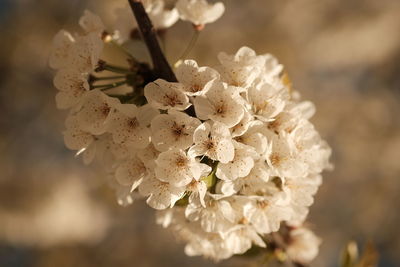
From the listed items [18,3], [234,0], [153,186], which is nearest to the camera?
[153,186]

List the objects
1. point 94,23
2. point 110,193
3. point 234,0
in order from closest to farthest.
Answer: point 94,23, point 110,193, point 234,0

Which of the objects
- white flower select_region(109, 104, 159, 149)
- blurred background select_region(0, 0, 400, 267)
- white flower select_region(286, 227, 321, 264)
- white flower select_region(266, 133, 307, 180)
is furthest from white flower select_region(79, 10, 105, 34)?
blurred background select_region(0, 0, 400, 267)

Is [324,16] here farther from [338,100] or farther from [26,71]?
[26,71]

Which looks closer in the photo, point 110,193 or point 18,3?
point 18,3

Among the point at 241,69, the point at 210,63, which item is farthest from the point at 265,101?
the point at 210,63

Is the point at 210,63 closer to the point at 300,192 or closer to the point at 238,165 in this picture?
the point at 300,192

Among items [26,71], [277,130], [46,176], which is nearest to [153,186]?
[277,130]

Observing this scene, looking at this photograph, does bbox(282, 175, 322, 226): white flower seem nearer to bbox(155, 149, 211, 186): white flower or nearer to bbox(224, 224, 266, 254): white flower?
bbox(224, 224, 266, 254): white flower

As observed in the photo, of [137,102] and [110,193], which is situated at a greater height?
[137,102]
